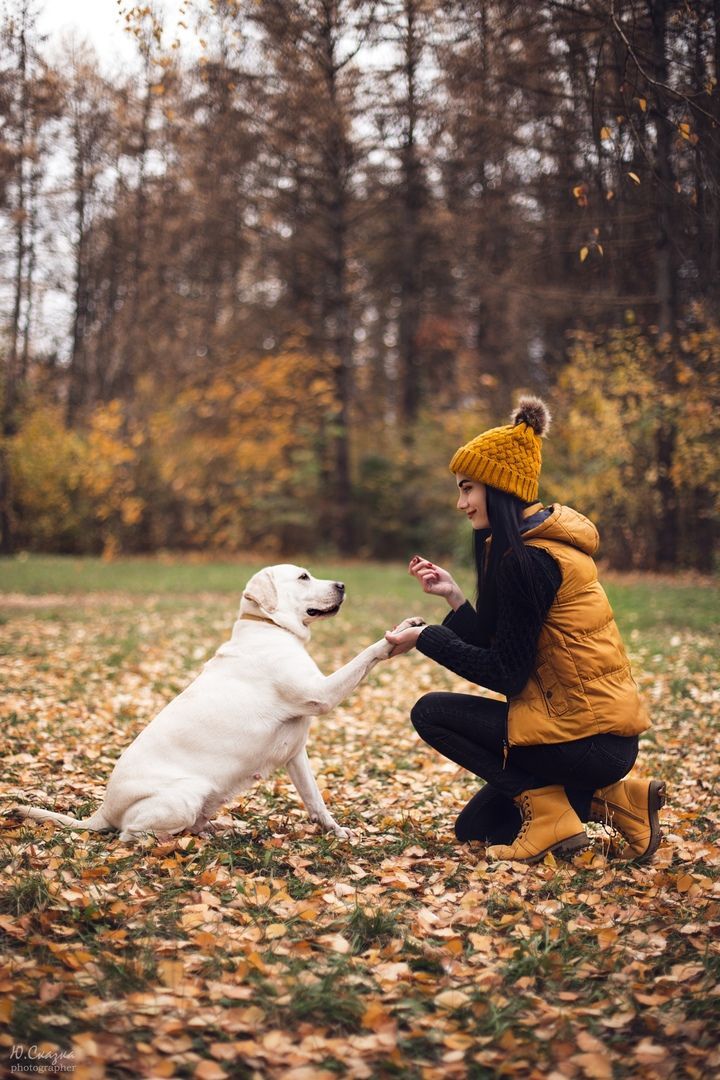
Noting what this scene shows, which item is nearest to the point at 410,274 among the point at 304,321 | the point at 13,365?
the point at 304,321

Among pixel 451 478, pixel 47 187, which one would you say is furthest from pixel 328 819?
pixel 47 187

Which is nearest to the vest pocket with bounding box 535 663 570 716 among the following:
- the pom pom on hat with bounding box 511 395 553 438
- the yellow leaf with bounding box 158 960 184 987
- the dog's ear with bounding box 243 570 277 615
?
the pom pom on hat with bounding box 511 395 553 438

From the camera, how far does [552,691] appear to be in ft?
12.4

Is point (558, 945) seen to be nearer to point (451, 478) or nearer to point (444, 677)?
point (444, 677)

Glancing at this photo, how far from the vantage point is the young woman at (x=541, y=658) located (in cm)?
372

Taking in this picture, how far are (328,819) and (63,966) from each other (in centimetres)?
167

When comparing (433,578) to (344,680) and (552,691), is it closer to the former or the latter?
(344,680)

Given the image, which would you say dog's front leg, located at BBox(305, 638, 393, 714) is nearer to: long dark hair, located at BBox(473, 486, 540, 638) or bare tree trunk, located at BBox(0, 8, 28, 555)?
long dark hair, located at BBox(473, 486, 540, 638)

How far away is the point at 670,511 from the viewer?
16.2m

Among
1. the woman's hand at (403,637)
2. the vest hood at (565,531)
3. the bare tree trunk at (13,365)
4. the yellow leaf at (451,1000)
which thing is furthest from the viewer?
the bare tree trunk at (13,365)

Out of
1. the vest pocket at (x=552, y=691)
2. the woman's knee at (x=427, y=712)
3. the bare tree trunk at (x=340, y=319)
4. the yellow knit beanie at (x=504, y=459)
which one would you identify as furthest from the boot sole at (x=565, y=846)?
the bare tree trunk at (x=340, y=319)

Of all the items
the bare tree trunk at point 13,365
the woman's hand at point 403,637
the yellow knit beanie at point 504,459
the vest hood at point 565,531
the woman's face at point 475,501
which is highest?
the bare tree trunk at point 13,365

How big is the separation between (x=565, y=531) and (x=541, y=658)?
555 millimetres

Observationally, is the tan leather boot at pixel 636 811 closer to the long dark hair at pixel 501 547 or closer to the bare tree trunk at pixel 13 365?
the long dark hair at pixel 501 547
